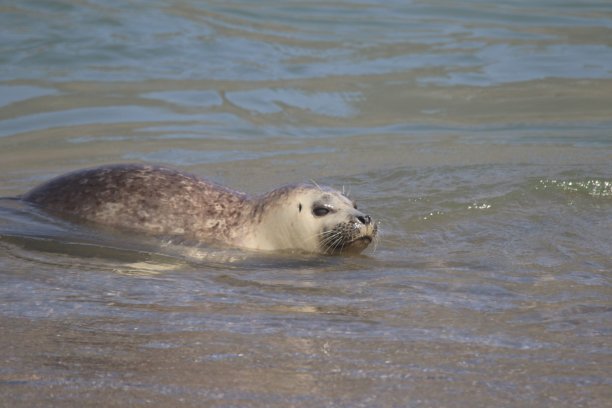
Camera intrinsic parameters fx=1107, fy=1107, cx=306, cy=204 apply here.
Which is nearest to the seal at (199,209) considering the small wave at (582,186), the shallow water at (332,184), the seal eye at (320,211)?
the seal eye at (320,211)

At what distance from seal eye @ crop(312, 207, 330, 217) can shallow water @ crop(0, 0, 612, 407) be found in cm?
31

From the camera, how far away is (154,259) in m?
5.74

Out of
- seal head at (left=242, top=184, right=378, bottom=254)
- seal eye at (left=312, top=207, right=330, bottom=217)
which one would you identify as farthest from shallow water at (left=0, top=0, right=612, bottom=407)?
seal eye at (left=312, top=207, right=330, bottom=217)

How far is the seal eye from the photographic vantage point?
629cm

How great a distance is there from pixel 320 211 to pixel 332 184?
67.9 inches

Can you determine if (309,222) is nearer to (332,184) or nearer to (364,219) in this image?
(364,219)

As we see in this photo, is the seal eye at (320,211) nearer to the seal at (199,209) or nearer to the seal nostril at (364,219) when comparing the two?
the seal at (199,209)

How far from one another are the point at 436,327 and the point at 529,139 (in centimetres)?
580

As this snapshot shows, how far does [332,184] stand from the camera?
8031 millimetres

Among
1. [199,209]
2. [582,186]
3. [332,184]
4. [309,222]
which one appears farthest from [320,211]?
[582,186]

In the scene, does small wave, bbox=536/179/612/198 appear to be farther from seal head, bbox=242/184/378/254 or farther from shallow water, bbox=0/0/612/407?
seal head, bbox=242/184/378/254

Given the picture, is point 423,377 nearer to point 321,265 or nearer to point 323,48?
point 321,265

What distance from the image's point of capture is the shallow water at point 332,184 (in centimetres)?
364

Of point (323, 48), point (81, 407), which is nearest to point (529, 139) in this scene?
point (323, 48)
